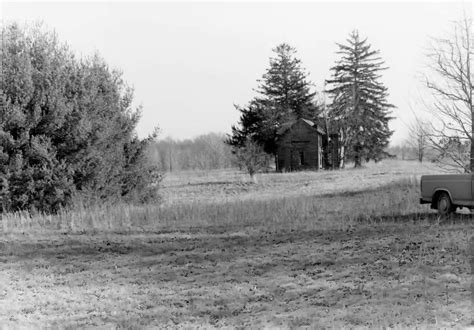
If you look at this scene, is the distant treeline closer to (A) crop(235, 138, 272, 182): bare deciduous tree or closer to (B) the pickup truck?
(A) crop(235, 138, 272, 182): bare deciduous tree

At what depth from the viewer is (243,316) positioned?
6438 mm

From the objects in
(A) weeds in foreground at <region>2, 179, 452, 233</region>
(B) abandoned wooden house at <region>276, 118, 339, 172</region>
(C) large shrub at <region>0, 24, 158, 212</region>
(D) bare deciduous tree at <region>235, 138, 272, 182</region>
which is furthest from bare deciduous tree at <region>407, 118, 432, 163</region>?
(B) abandoned wooden house at <region>276, 118, 339, 172</region>

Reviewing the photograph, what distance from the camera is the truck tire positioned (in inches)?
522

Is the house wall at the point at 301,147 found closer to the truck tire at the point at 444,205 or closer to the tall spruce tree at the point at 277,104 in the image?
the tall spruce tree at the point at 277,104

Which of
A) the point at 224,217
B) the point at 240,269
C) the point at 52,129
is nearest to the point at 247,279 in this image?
the point at 240,269

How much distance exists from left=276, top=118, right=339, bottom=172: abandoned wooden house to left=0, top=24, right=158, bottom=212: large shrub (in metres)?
32.7

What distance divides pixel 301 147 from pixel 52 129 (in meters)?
36.4

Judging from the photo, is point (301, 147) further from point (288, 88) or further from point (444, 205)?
point (444, 205)

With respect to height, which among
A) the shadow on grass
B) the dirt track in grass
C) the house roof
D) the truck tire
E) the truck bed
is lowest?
the dirt track in grass

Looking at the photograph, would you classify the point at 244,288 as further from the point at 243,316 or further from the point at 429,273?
the point at 429,273

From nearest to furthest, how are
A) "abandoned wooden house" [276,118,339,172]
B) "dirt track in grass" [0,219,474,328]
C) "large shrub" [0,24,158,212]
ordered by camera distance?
1. "dirt track in grass" [0,219,474,328]
2. "large shrub" [0,24,158,212]
3. "abandoned wooden house" [276,118,339,172]

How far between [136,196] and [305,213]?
8711 millimetres

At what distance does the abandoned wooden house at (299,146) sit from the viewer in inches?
1978

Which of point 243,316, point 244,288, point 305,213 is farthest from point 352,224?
point 243,316
